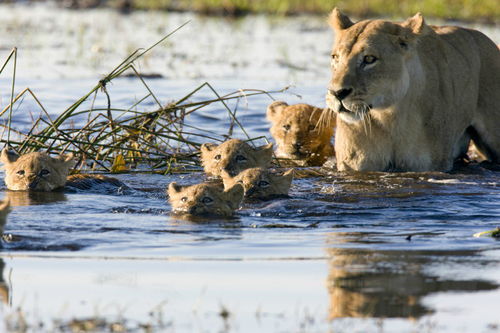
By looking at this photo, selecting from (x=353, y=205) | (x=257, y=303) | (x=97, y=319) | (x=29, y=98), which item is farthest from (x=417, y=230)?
(x=29, y=98)

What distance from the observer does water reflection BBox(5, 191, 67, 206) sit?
834 centimetres

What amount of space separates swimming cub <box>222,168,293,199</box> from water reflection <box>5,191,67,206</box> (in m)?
1.36

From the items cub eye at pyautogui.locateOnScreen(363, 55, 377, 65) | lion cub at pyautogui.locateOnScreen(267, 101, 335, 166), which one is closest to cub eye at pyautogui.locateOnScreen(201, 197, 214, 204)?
cub eye at pyautogui.locateOnScreen(363, 55, 377, 65)

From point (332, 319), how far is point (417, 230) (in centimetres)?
253

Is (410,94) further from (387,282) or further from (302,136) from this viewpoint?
(387,282)

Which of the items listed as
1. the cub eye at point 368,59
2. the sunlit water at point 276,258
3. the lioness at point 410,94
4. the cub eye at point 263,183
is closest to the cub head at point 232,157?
the sunlit water at point 276,258

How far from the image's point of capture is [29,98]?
14734 mm

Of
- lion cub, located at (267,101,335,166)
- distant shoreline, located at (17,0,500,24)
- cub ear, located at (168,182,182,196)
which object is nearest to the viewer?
cub ear, located at (168,182,182,196)

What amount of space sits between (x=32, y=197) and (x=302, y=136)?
326cm

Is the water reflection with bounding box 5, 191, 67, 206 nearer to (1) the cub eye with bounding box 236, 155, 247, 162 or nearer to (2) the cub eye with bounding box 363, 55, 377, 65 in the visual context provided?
(1) the cub eye with bounding box 236, 155, 247, 162

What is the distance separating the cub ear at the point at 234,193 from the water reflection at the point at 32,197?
1418 millimetres

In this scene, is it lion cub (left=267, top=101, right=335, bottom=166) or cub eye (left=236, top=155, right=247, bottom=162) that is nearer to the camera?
cub eye (left=236, top=155, right=247, bottom=162)

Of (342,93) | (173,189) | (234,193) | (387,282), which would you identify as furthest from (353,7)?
(387,282)

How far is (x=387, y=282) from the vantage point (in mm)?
5746
